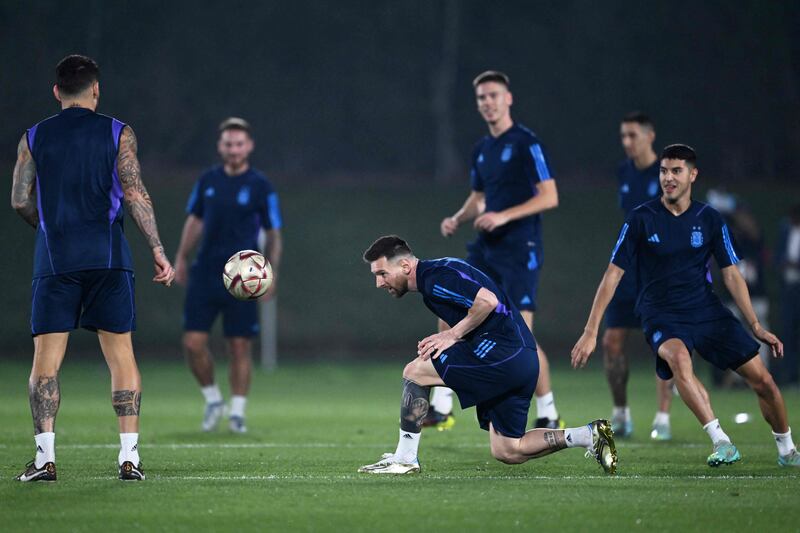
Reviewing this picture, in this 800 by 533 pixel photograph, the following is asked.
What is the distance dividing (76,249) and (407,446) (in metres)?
2.21

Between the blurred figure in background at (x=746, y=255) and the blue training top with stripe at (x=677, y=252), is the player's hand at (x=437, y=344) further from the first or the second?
the blurred figure in background at (x=746, y=255)

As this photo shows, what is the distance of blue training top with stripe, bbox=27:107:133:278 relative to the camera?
687 cm

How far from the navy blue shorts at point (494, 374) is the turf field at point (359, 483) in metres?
0.38

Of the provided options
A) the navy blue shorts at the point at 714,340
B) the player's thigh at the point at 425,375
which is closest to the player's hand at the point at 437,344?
the player's thigh at the point at 425,375

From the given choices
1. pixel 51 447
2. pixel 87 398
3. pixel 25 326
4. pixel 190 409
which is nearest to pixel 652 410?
pixel 190 409

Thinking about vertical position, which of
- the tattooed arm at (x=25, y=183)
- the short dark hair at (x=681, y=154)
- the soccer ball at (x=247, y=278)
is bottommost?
the soccer ball at (x=247, y=278)

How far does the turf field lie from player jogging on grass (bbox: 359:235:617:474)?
21cm

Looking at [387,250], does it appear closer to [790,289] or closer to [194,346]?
[194,346]

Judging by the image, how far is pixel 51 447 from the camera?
270 inches

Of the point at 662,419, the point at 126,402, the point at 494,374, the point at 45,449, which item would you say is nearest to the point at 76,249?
the point at 126,402

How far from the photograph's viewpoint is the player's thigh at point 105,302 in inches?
273

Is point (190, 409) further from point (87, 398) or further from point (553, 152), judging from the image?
point (553, 152)

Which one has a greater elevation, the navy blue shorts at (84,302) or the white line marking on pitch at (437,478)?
the navy blue shorts at (84,302)

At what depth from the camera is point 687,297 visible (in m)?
7.98
